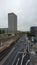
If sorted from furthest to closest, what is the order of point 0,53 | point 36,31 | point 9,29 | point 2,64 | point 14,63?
point 9,29
point 36,31
point 0,53
point 14,63
point 2,64

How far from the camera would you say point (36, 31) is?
47.8 m

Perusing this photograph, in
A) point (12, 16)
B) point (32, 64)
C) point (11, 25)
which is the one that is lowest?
point (32, 64)

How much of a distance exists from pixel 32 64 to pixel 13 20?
44.1 m

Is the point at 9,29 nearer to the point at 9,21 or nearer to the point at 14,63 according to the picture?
the point at 9,21

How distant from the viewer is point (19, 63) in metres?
7.58

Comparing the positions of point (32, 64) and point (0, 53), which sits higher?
point (0, 53)

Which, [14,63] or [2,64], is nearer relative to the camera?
[2,64]

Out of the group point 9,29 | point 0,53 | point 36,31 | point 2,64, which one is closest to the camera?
point 2,64

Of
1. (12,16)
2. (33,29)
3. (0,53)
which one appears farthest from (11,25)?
(0,53)

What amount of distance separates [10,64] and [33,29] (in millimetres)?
44663

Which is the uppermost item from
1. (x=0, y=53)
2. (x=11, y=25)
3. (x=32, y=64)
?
(x=11, y=25)

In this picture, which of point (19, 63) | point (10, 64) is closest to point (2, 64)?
point (10, 64)

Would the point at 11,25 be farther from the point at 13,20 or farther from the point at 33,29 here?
the point at 33,29

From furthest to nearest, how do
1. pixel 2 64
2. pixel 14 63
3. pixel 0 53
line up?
pixel 0 53 → pixel 14 63 → pixel 2 64
